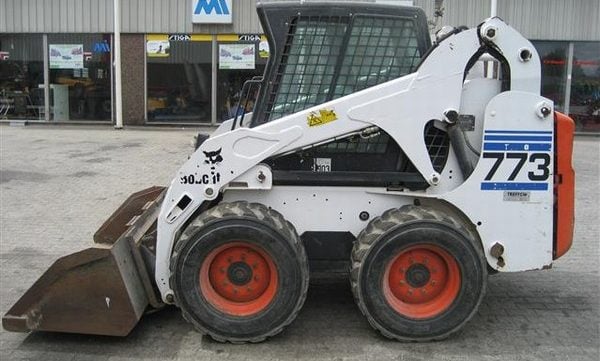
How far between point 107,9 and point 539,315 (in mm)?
15996

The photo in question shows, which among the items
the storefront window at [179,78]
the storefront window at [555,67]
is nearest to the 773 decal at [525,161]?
the storefront window at [555,67]

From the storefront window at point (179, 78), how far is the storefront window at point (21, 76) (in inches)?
133

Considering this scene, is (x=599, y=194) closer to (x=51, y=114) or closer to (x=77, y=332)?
(x=77, y=332)

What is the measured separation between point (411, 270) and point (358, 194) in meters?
0.64

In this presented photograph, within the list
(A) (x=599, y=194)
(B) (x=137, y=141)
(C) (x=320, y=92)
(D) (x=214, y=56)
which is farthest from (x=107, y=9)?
(C) (x=320, y=92)

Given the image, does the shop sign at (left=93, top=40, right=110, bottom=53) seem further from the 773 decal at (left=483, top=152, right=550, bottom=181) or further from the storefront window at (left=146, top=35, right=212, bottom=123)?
the 773 decal at (left=483, top=152, right=550, bottom=181)

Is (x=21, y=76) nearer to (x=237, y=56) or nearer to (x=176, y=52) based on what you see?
(x=176, y=52)

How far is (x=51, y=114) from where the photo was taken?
19312 millimetres

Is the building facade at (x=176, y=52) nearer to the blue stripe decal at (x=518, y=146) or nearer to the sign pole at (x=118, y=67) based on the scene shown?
the sign pole at (x=118, y=67)

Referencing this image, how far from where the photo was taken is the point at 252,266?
14.9ft

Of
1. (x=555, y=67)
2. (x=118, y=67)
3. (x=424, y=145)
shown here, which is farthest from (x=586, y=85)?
(x=424, y=145)

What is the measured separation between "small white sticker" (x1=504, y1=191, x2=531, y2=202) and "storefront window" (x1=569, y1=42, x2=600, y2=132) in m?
15.0

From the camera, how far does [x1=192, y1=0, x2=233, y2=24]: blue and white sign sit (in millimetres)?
17703

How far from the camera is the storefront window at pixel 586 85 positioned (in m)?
18.0
